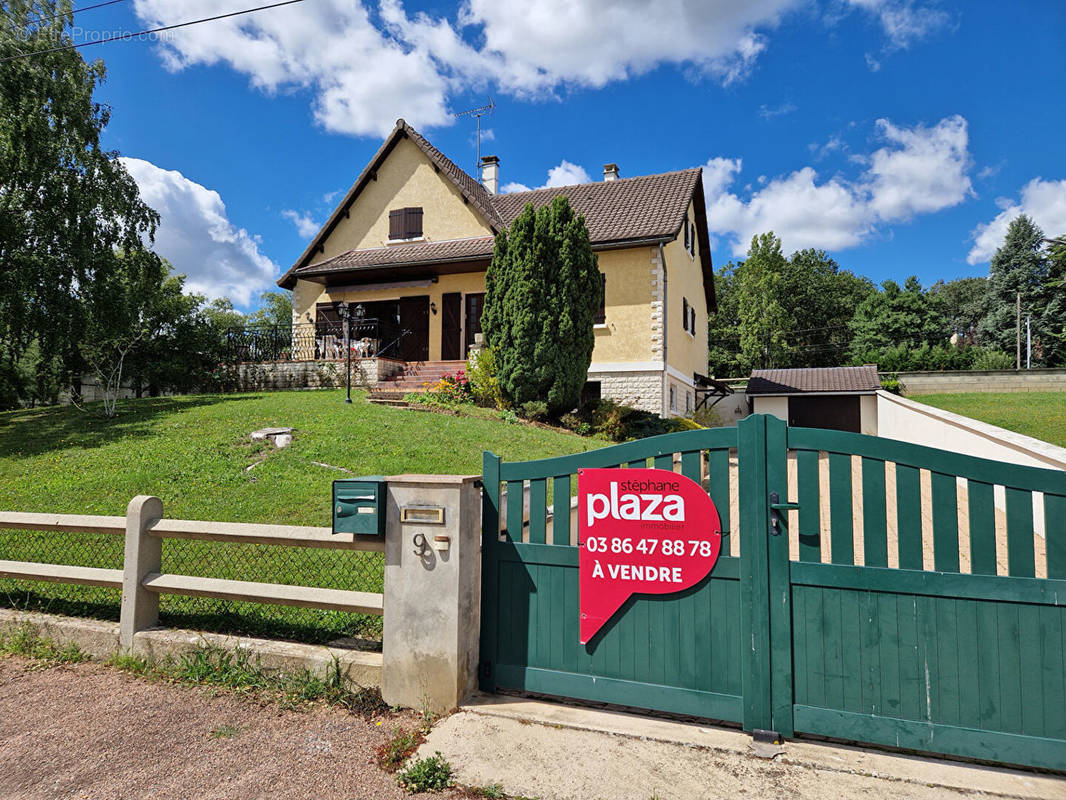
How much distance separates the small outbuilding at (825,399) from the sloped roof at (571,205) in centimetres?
839

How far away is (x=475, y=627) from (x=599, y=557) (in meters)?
0.93

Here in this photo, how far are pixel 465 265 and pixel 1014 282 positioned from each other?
139ft

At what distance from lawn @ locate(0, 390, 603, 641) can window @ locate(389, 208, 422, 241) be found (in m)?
8.96

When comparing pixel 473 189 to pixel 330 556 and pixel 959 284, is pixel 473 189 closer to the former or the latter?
pixel 330 556

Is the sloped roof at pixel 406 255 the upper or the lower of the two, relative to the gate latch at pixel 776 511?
Result: upper

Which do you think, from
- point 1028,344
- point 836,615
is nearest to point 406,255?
point 836,615

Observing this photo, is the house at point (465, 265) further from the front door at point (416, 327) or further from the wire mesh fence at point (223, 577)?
the wire mesh fence at point (223, 577)

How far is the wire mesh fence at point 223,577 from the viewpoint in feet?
14.8

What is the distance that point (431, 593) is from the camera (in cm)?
355

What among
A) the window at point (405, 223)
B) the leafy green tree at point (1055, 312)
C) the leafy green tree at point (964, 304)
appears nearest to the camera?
the window at point (405, 223)

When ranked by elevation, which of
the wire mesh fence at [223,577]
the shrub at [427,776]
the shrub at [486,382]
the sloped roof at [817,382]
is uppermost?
the sloped roof at [817,382]

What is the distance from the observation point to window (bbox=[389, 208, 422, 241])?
21875 millimetres

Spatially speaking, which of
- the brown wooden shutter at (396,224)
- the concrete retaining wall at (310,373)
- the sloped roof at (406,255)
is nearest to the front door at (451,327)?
the sloped roof at (406,255)

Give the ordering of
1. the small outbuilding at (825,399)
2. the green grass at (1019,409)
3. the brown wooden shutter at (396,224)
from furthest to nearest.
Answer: the small outbuilding at (825,399) → the brown wooden shutter at (396,224) → the green grass at (1019,409)
